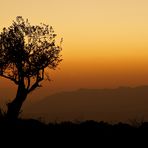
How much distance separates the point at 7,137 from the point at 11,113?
21.4 meters

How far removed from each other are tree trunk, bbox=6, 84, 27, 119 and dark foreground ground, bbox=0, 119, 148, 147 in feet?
53.6

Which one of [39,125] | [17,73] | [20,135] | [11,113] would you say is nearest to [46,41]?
[17,73]

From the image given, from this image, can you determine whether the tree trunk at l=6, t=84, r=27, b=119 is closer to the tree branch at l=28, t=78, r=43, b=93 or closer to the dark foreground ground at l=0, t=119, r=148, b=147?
the tree branch at l=28, t=78, r=43, b=93

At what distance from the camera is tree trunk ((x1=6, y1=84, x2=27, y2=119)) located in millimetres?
53438

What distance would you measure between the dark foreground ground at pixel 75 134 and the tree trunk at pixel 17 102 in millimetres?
16352

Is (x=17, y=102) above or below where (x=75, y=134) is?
above

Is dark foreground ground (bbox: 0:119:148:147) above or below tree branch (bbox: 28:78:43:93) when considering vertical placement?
below

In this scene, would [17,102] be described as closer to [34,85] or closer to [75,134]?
[34,85]

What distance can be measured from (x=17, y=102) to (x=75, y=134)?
21.7m

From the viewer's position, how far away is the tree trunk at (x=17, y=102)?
2104 inches

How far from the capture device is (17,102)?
53.8 metres

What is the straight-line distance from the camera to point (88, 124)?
119 feet

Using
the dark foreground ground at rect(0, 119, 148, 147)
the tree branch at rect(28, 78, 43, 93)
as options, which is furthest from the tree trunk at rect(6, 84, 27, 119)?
the dark foreground ground at rect(0, 119, 148, 147)

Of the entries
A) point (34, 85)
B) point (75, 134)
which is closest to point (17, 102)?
point (34, 85)
